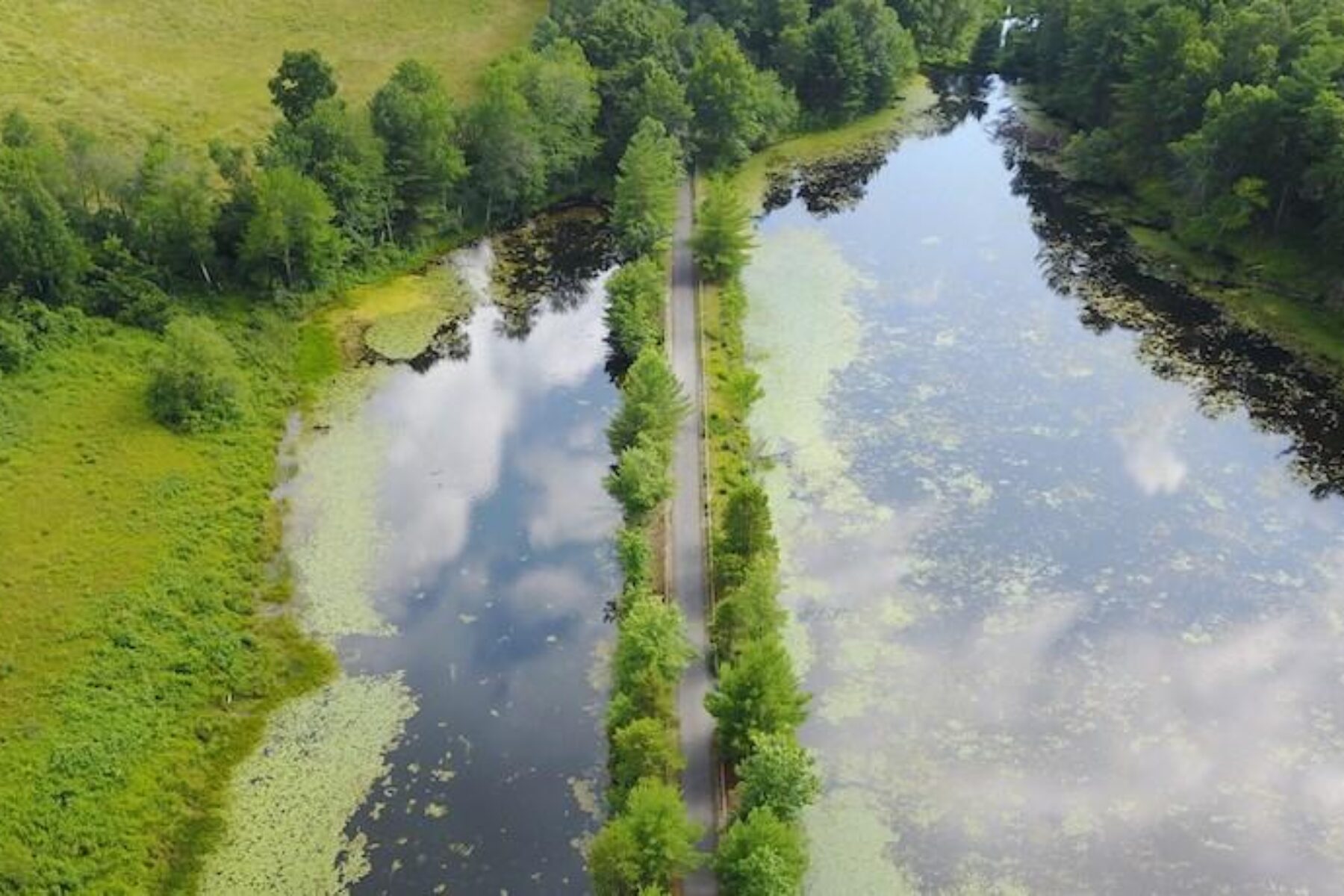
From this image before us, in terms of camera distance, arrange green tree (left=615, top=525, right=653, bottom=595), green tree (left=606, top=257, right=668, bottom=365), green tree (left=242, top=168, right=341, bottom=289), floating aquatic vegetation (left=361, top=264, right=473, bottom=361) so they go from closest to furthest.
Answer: green tree (left=615, top=525, right=653, bottom=595) → green tree (left=606, top=257, right=668, bottom=365) → green tree (left=242, top=168, right=341, bottom=289) → floating aquatic vegetation (left=361, top=264, right=473, bottom=361)

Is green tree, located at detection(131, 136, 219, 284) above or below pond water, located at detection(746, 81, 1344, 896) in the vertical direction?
above

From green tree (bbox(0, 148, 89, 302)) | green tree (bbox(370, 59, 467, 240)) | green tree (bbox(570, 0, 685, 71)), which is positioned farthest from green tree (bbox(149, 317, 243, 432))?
green tree (bbox(570, 0, 685, 71))

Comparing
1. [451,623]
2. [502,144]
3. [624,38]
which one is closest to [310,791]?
[451,623]

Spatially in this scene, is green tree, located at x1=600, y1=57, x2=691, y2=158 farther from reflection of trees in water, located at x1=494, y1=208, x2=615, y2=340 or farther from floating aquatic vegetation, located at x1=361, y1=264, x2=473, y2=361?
floating aquatic vegetation, located at x1=361, y1=264, x2=473, y2=361

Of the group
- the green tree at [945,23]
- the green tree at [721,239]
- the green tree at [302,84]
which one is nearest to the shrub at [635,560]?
the green tree at [721,239]

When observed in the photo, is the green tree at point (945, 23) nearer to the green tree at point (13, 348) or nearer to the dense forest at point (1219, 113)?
the dense forest at point (1219, 113)

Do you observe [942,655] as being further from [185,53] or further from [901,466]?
[185,53]

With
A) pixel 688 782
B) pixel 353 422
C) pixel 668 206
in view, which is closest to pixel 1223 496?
pixel 688 782
